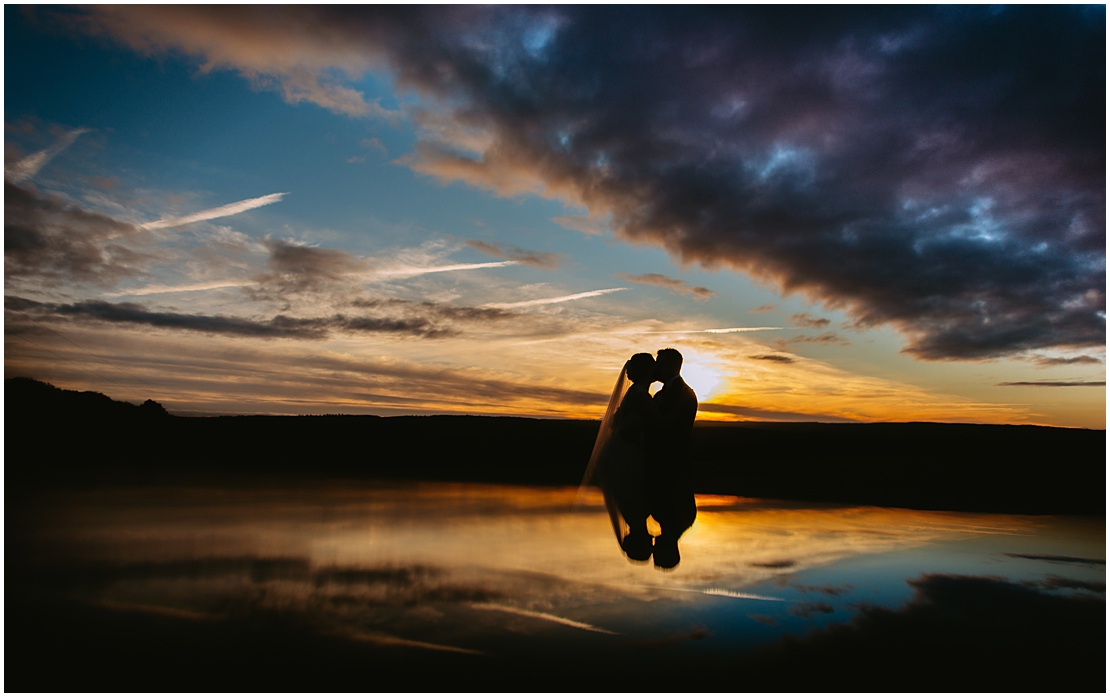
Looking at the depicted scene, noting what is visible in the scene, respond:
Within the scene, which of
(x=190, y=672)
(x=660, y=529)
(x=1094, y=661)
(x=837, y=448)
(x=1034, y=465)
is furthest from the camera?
(x=837, y=448)

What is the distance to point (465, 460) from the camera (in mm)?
14430

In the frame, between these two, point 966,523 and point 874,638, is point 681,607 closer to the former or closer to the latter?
point 874,638

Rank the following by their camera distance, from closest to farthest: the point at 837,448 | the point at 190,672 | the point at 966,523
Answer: the point at 190,672
the point at 966,523
the point at 837,448

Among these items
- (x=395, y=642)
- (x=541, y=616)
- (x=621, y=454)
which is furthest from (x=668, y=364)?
(x=395, y=642)

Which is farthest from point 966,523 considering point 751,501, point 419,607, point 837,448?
point 837,448

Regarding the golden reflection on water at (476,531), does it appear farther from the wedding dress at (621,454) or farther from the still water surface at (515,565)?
the wedding dress at (621,454)

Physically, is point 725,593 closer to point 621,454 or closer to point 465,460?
point 621,454

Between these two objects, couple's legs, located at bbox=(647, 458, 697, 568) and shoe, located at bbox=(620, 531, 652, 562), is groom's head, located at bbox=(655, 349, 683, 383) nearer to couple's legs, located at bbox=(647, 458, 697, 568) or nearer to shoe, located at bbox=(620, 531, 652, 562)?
couple's legs, located at bbox=(647, 458, 697, 568)

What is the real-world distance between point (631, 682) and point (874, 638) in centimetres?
158

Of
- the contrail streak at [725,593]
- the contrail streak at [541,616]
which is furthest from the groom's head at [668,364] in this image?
the contrail streak at [541,616]

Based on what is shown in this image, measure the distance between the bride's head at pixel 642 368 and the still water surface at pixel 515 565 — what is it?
2555mm

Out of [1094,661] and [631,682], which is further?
[1094,661]

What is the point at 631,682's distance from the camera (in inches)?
99.7

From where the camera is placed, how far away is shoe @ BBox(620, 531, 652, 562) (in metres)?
4.78
